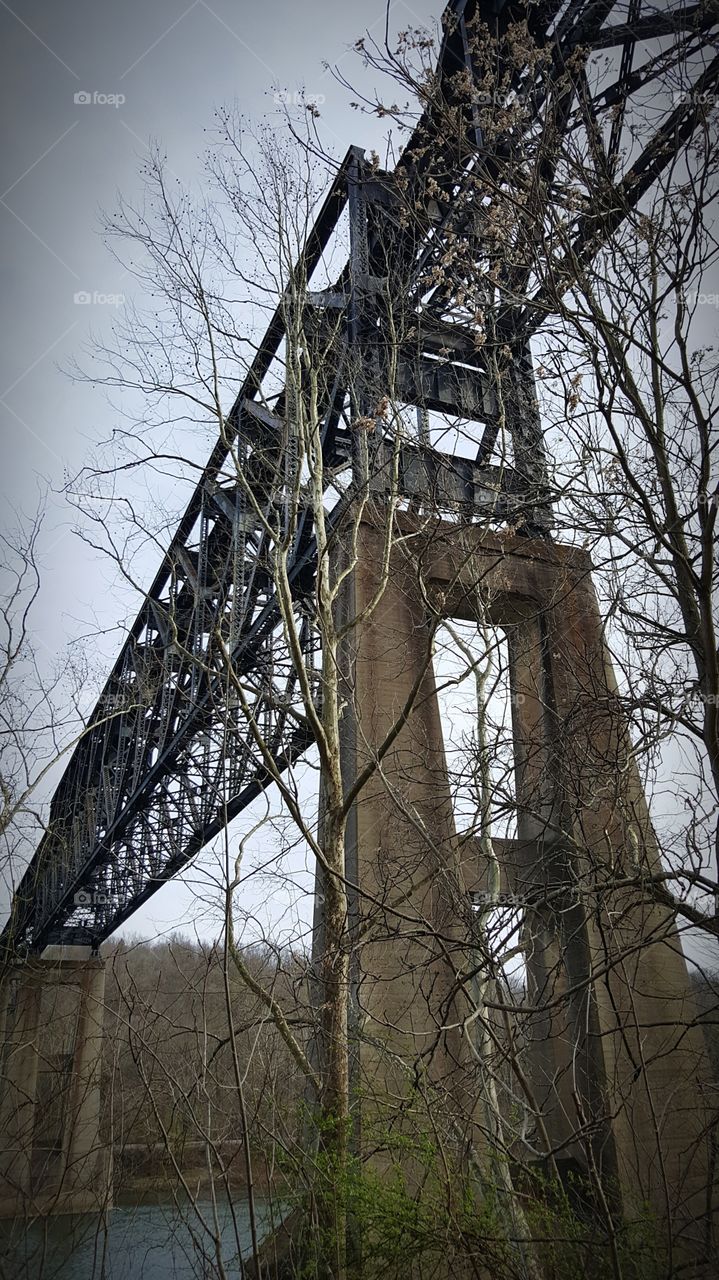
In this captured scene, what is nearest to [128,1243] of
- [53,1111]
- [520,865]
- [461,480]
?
[53,1111]

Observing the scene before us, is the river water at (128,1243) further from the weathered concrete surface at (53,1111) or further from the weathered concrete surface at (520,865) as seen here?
the weathered concrete surface at (520,865)

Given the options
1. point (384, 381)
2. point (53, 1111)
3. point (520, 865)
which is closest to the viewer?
point (520, 865)

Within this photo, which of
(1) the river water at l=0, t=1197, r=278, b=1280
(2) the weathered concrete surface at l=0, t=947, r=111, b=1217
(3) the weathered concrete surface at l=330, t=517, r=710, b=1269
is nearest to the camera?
(1) the river water at l=0, t=1197, r=278, b=1280

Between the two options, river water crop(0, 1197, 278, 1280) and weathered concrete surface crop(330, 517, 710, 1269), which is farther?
weathered concrete surface crop(330, 517, 710, 1269)

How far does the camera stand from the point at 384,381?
938cm

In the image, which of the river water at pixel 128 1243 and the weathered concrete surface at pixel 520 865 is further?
the weathered concrete surface at pixel 520 865

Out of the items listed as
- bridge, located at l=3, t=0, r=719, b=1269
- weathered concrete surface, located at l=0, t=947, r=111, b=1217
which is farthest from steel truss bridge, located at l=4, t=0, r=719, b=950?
weathered concrete surface, located at l=0, t=947, r=111, b=1217

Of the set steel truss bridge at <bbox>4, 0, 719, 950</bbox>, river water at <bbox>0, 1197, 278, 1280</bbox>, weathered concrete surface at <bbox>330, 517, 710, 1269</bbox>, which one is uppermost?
steel truss bridge at <bbox>4, 0, 719, 950</bbox>

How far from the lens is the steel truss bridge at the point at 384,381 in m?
4.89

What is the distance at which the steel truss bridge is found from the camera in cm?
489

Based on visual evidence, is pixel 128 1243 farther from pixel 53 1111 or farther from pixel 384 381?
pixel 384 381

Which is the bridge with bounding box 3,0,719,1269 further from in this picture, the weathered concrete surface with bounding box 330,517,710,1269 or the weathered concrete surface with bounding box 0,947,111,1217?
the weathered concrete surface with bounding box 0,947,111,1217

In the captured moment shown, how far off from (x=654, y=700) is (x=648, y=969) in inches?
174

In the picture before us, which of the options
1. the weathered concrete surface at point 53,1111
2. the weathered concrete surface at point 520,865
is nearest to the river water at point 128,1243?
the weathered concrete surface at point 53,1111
